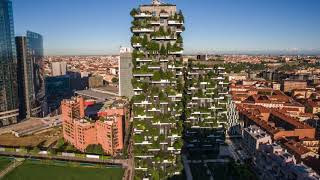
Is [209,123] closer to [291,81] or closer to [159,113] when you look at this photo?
[159,113]

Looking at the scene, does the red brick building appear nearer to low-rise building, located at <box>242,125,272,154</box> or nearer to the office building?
low-rise building, located at <box>242,125,272,154</box>

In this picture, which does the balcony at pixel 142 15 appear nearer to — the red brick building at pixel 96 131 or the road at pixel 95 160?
the red brick building at pixel 96 131

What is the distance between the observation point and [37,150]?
222 ft

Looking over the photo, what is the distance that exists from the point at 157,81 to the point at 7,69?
6629cm

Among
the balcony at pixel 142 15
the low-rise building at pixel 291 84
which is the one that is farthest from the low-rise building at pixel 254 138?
the low-rise building at pixel 291 84

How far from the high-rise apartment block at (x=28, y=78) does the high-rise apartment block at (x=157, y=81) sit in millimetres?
66103

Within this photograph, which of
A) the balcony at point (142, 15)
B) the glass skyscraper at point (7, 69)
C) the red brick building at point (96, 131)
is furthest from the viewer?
the glass skyscraper at point (7, 69)

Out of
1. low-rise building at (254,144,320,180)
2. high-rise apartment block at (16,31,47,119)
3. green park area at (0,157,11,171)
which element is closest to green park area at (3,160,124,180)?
green park area at (0,157,11,171)

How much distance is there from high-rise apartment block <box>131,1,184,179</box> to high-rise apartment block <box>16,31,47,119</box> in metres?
66.1

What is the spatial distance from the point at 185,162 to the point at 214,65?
1915 cm

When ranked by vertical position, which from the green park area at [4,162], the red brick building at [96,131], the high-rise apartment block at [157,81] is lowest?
the green park area at [4,162]

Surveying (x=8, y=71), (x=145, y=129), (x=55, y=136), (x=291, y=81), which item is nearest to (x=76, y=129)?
(x=55, y=136)

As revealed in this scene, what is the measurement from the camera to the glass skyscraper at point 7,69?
9012 cm

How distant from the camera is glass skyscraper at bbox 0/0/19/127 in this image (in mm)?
90125
